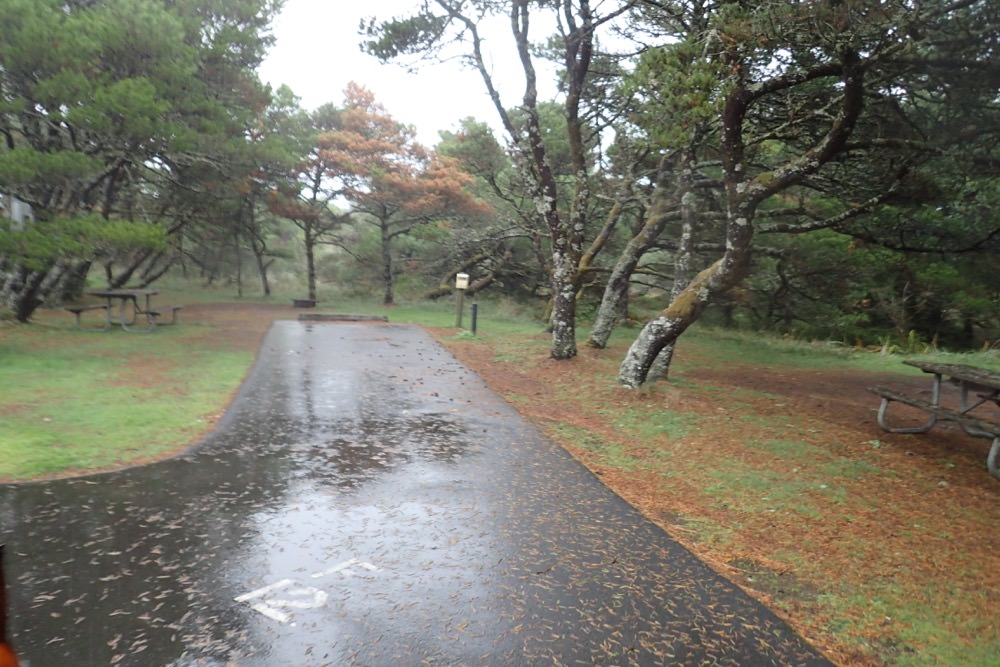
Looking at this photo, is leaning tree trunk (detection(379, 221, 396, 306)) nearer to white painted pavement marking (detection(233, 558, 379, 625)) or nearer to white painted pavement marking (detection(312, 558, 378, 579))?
white painted pavement marking (detection(312, 558, 378, 579))

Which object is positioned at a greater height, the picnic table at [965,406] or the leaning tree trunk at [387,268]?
the leaning tree trunk at [387,268]

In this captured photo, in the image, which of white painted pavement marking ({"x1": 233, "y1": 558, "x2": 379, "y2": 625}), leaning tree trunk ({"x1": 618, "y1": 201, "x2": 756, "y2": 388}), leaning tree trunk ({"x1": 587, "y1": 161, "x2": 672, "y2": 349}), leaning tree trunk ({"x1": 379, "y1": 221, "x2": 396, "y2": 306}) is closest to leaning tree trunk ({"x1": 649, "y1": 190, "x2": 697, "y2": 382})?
leaning tree trunk ({"x1": 618, "y1": 201, "x2": 756, "y2": 388})

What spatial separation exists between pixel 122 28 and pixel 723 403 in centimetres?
1306

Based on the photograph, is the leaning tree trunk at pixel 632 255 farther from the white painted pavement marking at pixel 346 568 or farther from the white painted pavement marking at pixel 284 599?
the white painted pavement marking at pixel 284 599

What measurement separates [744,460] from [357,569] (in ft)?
14.1

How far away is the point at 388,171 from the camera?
2277cm

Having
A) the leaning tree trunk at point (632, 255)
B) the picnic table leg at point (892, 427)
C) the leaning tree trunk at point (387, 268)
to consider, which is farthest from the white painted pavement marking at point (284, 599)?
the leaning tree trunk at point (387, 268)

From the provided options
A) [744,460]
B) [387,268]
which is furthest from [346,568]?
[387,268]

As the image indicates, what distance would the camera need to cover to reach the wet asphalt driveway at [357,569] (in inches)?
116

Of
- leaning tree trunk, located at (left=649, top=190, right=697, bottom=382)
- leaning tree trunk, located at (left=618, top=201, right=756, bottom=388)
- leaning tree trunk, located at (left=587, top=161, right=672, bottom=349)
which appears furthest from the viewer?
leaning tree trunk, located at (left=587, top=161, right=672, bottom=349)

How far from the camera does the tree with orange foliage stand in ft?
72.6

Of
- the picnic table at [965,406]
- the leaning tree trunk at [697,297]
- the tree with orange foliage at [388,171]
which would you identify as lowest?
the picnic table at [965,406]

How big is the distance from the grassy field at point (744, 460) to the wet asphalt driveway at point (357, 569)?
1.40ft

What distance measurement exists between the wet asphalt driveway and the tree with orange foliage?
57.2 feet
